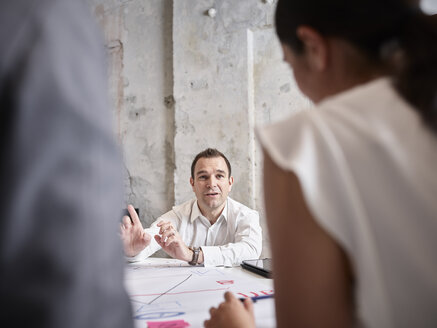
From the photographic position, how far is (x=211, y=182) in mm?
A: 2838

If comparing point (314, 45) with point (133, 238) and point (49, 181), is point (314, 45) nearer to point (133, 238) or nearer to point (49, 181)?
point (49, 181)

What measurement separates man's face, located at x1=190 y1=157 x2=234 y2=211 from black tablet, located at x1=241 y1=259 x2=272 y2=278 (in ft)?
3.60

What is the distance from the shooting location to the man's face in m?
2.83

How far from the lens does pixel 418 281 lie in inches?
21.6

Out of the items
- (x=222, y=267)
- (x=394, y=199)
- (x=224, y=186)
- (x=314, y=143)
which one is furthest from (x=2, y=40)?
(x=224, y=186)

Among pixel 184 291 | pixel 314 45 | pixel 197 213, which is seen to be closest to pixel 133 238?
pixel 184 291

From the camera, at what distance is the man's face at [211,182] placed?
9.29 ft

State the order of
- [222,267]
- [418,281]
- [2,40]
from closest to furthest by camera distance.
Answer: [2,40] < [418,281] < [222,267]

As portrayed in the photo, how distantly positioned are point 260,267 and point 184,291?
437mm

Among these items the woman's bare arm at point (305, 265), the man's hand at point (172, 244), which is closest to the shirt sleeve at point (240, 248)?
the man's hand at point (172, 244)

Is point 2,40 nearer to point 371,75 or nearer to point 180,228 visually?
point 371,75

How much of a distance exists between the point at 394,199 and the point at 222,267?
140 centimetres

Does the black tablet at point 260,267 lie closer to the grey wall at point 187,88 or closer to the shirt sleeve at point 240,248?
the shirt sleeve at point 240,248

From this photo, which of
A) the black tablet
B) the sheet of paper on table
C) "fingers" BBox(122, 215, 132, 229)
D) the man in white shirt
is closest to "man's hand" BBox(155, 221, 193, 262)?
the sheet of paper on table
